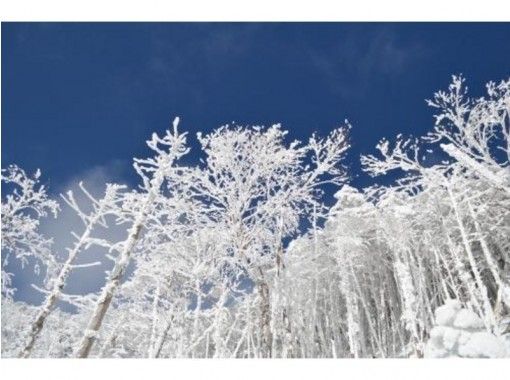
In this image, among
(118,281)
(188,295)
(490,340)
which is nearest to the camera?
(490,340)

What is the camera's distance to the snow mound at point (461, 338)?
30.9ft

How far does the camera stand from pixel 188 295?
1558 centimetres

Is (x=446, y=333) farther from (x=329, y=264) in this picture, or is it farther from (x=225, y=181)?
(x=329, y=264)

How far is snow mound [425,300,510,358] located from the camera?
942 cm

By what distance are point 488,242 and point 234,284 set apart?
10.8 metres

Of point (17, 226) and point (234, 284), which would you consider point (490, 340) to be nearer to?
point (234, 284)

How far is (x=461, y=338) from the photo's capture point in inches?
397
